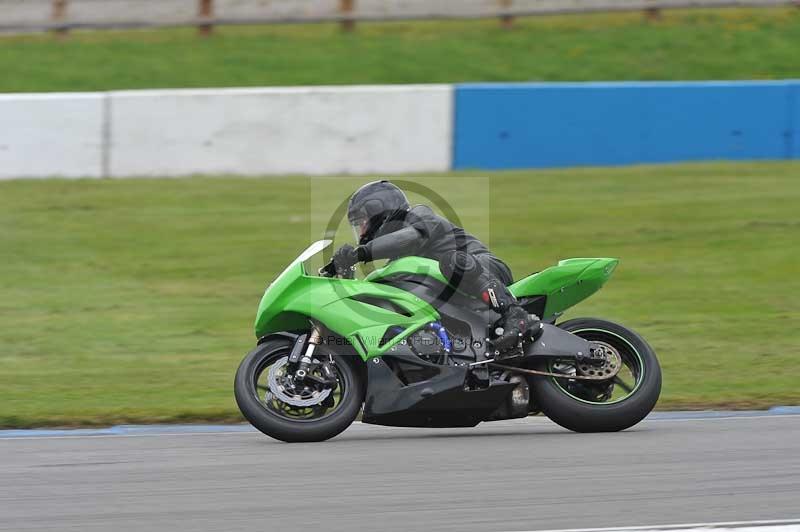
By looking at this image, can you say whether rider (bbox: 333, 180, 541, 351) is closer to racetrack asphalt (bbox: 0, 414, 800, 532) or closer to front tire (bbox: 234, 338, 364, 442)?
front tire (bbox: 234, 338, 364, 442)

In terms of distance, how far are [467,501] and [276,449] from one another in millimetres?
1607

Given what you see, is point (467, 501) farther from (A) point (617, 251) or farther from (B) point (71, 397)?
(A) point (617, 251)

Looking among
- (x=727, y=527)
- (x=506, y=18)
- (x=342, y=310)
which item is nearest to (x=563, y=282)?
(x=342, y=310)

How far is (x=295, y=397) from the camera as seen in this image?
7164 millimetres

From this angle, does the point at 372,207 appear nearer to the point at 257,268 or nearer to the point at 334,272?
the point at 334,272

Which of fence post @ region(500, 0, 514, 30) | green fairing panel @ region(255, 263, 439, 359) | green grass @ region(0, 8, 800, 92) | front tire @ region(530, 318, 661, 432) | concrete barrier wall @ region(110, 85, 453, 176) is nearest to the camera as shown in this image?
green fairing panel @ region(255, 263, 439, 359)

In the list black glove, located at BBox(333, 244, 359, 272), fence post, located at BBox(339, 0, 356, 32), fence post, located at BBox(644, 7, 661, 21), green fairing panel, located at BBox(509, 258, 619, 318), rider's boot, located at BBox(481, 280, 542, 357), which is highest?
fence post, located at BBox(644, 7, 661, 21)

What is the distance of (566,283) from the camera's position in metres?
7.54

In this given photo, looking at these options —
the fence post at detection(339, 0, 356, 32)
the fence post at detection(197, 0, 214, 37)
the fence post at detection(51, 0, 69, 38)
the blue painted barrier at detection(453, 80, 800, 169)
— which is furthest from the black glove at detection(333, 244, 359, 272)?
the fence post at detection(51, 0, 69, 38)

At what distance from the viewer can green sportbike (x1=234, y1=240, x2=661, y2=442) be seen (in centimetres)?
718

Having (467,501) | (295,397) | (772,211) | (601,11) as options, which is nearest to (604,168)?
(772,211)

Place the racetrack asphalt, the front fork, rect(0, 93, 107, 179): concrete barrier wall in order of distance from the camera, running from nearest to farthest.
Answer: the racetrack asphalt
the front fork
rect(0, 93, 107, 179): concrete barrier wall

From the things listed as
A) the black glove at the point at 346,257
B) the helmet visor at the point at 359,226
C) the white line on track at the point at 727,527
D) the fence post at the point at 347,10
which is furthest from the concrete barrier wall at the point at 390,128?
the white line on track at the point at 727,527

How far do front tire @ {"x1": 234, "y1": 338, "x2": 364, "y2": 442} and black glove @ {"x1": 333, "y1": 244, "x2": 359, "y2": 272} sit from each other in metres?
0.52
